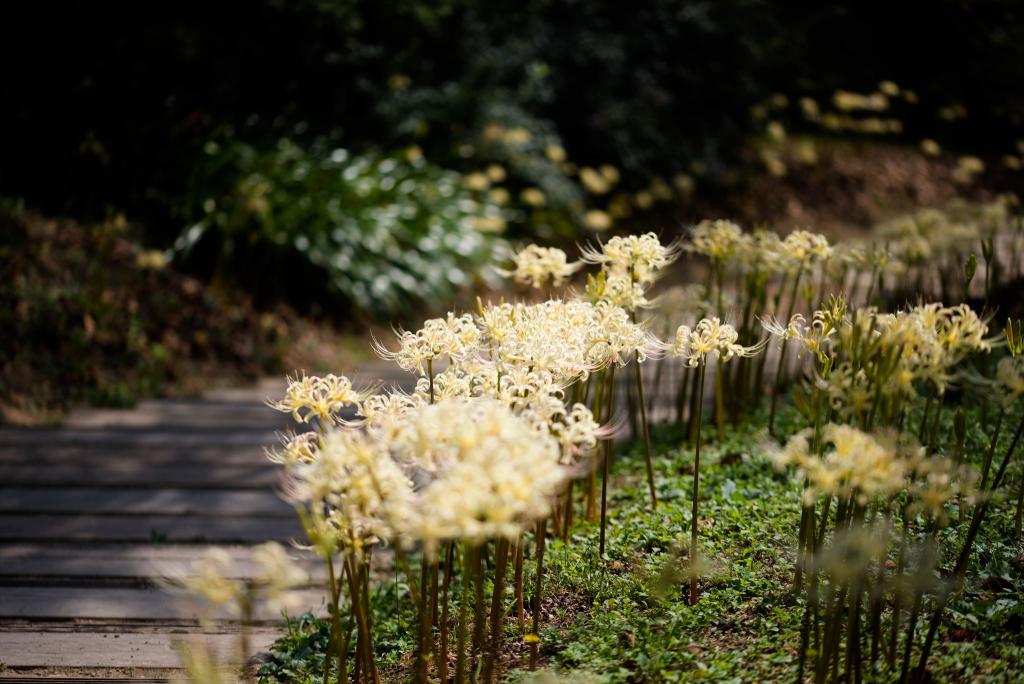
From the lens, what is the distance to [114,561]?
307cm

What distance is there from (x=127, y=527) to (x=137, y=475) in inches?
21.5

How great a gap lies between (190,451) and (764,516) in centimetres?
278

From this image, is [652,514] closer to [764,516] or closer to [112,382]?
[764,516]

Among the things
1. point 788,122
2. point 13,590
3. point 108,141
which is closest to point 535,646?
point 13,590

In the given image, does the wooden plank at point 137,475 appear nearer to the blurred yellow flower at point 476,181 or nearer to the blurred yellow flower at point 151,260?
the blurred yellow flower at point 151,260

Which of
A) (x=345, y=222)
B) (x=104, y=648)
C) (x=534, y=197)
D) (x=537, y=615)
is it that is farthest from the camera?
(x=534, y=197)

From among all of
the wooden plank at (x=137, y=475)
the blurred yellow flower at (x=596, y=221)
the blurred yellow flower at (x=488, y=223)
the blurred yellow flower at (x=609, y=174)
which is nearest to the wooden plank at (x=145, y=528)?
the wooden plank at (x=137, y=475)

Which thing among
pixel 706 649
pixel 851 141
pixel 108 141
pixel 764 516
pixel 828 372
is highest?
pixel 851 141

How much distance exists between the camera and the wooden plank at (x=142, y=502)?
3.50 metres

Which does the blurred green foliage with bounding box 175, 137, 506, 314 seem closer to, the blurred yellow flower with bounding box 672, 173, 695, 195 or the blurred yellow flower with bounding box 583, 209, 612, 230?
the blurred yellow flower with bounding box 583, 209, 612, 230

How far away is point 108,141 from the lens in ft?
20.2

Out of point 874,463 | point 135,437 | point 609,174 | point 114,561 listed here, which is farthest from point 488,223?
point 874,463

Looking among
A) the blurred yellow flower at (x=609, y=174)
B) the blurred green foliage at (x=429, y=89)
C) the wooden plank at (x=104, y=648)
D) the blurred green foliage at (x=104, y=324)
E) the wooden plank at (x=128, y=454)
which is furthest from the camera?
the blurred yellow flower at (x=609, y=174)

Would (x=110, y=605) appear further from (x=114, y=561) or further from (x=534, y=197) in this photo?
(x=534, y=197)
